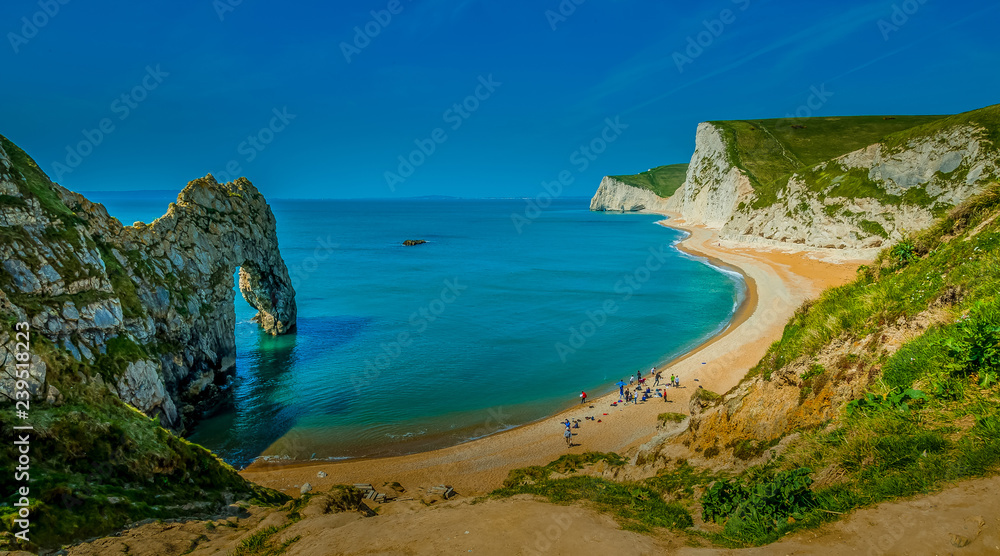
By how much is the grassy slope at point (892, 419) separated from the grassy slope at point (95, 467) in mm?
10209

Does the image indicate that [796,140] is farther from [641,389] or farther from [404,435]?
[404,435]

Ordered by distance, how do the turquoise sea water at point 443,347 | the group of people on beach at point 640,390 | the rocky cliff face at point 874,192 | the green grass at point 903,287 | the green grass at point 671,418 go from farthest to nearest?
the rocky cliff face at point 874,192 → the group of people on beach at point 640,390 → the turquoise sea water at point 443,347 → the green grass at point 671,418 → the green grass at point 903,287

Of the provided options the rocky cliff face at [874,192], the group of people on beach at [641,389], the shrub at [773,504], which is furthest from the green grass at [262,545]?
the rocky cliff face at [874,192]

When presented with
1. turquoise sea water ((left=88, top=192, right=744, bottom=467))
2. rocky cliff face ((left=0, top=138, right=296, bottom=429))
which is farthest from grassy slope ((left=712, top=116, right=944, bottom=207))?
rocky cliff face ((left=0, top=138, right=296, bottom=429))

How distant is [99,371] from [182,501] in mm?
8037

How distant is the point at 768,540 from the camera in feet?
21.7

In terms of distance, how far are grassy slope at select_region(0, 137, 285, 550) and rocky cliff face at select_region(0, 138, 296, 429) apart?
57 centimetres

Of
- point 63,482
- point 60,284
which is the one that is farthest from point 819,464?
point 60,284

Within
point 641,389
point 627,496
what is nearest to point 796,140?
point 641,389

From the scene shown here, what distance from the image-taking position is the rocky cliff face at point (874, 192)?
62.2 m

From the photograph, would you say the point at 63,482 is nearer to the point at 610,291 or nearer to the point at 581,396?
the point at 581,396

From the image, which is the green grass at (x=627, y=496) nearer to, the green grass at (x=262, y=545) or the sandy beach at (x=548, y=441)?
the green grass at (x=262, y=545)

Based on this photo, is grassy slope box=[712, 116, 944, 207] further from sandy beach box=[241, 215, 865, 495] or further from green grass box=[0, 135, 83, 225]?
green grass box=[0, 135, 83, 225]

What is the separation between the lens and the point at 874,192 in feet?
226
